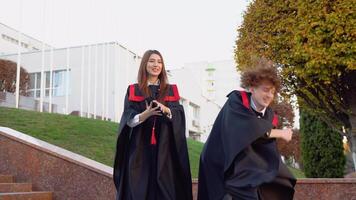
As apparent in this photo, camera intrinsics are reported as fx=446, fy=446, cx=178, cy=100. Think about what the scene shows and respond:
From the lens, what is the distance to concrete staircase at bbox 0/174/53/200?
6478 millimetres

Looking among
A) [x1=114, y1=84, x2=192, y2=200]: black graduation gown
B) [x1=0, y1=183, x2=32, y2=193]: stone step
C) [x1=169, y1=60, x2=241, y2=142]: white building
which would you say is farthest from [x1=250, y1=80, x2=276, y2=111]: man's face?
[x1=169, y1=60, x2=241, y2=142]: white building

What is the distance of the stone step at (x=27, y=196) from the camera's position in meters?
6.37

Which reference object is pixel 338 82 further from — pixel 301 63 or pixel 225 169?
pixel 225 169

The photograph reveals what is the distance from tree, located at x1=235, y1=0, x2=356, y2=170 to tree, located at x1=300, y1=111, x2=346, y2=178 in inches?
83.7

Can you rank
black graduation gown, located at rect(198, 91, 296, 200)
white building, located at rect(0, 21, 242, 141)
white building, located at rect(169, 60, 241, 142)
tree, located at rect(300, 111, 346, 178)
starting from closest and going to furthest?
black graduation gown, located at rect(198, 91, 296, 200) → tree, located at rect(300, 111, 346, 178) → white building, located at rect(0, 21, 242, 141) → white building, located at rect(169, 60, 241, 142)

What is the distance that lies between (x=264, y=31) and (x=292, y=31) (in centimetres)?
83

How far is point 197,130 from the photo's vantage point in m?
53.6

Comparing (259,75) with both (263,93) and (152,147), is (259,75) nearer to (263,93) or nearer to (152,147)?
(263,93)

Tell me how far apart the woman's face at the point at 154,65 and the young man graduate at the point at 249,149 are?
1.26 m

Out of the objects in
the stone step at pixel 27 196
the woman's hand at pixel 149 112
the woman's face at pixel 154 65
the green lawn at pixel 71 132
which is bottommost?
the stone step at pixel 27 196

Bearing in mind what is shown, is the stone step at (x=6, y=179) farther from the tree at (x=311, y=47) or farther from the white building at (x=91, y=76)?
the white building at (x=91, y=76)

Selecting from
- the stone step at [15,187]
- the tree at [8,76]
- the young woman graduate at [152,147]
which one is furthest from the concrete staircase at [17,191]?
the tree at [8,76]

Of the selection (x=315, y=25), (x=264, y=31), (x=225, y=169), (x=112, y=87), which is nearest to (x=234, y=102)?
(x=225, y=169)

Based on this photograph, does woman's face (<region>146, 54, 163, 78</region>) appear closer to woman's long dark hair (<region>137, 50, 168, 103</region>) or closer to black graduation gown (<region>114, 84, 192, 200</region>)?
woman's long dark hair (<region>137, 50, 168, 103</region>)
